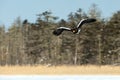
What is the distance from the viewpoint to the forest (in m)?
36.3

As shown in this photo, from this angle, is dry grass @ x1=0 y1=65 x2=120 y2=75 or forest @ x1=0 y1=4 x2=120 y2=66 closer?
dry grass @ x1=0 y1=65 x2=120 y2=75

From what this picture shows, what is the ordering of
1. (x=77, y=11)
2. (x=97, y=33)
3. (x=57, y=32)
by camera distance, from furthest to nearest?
(x=77, y=11), (x=97, y=33), (x=57, y=32)

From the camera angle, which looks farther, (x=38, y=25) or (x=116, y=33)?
(x=38, y=25)

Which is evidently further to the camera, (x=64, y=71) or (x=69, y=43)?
(x=69, y=43)

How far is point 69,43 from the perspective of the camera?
38.2 m

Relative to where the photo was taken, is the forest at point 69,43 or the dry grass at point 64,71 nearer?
the dry grass at point 64,71

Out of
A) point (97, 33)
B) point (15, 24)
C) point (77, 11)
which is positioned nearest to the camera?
point (97, 33)

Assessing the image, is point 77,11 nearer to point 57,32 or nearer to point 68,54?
point 68,54

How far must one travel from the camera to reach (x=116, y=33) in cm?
3616

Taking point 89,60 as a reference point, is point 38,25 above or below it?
above

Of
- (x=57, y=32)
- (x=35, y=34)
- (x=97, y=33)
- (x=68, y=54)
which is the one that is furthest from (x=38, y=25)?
(x=57, y=32)

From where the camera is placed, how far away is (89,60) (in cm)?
3778

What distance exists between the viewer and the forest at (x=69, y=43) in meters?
36.3

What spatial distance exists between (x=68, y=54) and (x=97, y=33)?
4.51 m
